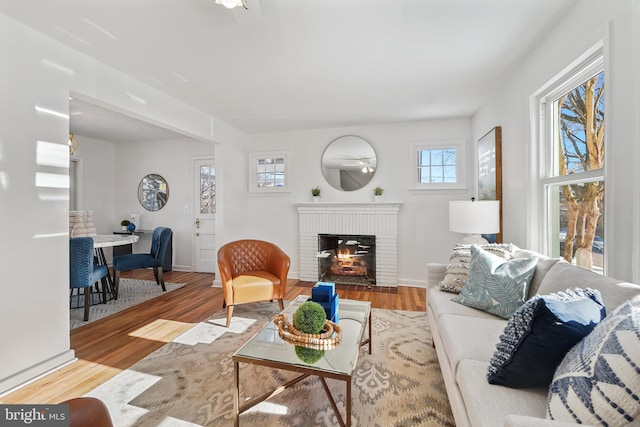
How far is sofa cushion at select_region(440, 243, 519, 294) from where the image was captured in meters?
2.22

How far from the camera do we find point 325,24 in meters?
1.94

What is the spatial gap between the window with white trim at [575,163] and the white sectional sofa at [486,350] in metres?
0.27

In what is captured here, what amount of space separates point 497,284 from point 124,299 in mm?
4177

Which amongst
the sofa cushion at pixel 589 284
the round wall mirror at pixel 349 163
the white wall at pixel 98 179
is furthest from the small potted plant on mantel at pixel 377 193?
the white wall at pixel 98 179

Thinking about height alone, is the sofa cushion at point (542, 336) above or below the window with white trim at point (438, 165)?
below

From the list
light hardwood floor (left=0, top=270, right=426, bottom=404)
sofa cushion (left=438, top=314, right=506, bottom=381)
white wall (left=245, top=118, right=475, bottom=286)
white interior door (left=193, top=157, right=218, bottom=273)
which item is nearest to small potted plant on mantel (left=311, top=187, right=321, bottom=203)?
white wall (left=245, top=118, right=475, bottom=286)

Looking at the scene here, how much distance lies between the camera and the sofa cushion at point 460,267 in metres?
2.22

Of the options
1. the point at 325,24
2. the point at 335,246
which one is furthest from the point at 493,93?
the point at 335,246

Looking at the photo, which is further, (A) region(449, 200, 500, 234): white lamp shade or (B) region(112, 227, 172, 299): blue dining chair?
(B) region(112, 227, 172, 299): blue dining chair

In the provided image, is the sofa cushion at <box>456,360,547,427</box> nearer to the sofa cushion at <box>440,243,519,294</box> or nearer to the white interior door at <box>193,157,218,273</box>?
the sofa cushion at <box>440,243,519,294</box>

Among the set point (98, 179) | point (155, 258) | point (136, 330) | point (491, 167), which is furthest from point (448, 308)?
point (98, 179)

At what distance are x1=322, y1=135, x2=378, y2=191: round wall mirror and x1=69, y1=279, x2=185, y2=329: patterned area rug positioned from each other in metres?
2.92

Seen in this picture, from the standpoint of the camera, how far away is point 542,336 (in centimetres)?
101

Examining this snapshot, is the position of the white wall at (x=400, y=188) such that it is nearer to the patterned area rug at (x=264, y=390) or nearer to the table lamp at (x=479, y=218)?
the table lamp at (x=479, y=218)
